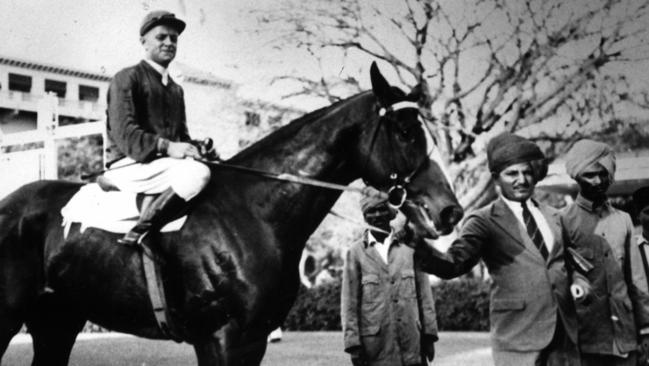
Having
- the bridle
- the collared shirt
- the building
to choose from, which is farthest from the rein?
the building

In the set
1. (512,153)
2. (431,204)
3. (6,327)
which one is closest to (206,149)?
(431,204)

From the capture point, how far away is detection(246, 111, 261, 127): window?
14.4m

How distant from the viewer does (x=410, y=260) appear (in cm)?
509

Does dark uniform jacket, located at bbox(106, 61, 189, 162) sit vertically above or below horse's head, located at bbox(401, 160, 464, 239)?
above

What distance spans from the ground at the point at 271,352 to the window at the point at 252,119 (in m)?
4.73

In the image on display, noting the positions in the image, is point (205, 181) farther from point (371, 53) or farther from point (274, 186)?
point (371, 53)

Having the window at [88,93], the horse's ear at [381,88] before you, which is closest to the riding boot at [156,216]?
the horse's ear at [381,88]

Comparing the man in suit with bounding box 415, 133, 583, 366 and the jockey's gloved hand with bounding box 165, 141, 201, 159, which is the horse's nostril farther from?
the jockey's gloved hand with bounding box 165, 141, 201, 159

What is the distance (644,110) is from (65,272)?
1042cm

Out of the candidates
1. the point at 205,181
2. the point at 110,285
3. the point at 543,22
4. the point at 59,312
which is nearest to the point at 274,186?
the point at 205,181

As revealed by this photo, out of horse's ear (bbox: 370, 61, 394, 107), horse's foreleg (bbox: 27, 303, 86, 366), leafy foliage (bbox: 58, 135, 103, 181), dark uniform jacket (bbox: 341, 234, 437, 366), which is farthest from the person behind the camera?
leafy foliage (bbox: 58, 135, 103, 181)

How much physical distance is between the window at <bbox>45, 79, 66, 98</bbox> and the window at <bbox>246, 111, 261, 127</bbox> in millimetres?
3672

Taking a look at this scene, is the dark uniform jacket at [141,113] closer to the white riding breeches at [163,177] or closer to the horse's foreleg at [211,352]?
the white riding breeches at [163,177]

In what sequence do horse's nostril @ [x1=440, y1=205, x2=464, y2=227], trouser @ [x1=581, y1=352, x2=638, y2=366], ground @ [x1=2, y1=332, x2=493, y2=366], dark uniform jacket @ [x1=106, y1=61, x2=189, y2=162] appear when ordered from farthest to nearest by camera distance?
1. ground @ [x1=2, y1=332, x2=493, y2=366]
2. dark uniform jacket @ [x1=106, y1=61, x2=189, y2=162]
3. trouser @ [x1=581, y1=352, x2=638, y2=366]
4. horse's nostril @ [x1=440, y1=205, x2=464, y2=227]
